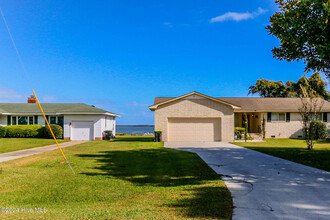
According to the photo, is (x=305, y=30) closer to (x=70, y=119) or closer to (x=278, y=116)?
(x=278, y=116)

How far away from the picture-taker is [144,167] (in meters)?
10.3

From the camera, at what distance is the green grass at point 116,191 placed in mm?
5109

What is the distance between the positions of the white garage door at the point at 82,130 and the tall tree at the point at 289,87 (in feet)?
107

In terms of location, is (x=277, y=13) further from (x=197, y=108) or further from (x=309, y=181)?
(x=197, y=108)

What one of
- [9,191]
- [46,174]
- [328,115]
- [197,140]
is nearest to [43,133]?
[197,140]

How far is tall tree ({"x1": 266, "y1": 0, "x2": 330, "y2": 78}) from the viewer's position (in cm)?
1012

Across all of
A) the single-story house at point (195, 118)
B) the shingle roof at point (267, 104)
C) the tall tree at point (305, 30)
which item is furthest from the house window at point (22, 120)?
the tall tree at point (305, 30)

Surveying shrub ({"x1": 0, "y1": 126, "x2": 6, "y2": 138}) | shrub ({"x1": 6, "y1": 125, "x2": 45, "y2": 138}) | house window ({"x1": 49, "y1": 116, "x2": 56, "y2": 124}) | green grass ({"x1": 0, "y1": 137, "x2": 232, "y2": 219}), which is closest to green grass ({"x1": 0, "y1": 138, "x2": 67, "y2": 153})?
shrub ({"x1": 6, "y1": 125, "x2": 45, "y2": 138})

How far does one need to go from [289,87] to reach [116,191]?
148 ft

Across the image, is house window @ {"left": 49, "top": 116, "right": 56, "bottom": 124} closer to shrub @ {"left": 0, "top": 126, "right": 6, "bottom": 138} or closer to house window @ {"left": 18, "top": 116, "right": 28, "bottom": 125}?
house window @ {"left": 18, "top": 116, "right": 28, "bottom": 125}

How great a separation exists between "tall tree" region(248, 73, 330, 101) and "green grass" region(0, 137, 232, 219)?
39.3 metres

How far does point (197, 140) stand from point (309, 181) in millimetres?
15886

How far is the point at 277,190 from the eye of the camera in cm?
669

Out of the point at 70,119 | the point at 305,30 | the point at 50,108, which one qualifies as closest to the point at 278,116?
the point at 305,30
